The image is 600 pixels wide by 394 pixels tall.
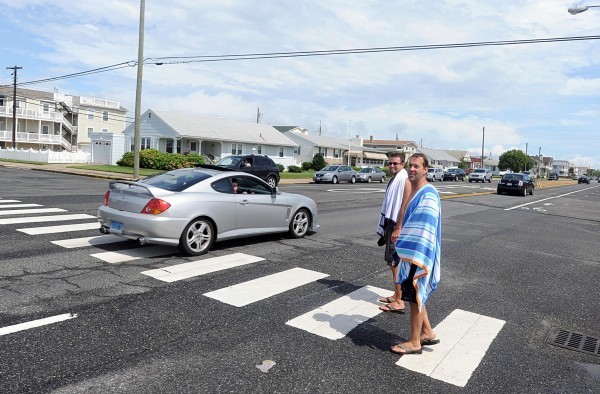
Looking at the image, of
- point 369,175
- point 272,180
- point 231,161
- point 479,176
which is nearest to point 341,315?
point 272,180

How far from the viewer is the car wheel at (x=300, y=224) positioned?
9.62m

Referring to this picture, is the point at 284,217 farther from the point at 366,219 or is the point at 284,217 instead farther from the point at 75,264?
the point at 366,219

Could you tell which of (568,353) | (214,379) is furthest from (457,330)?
(214,379)

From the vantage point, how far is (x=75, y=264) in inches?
264

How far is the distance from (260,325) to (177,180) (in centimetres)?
396

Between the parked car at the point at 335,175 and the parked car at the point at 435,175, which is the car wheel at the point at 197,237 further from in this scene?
the parked car at the point at 435,175

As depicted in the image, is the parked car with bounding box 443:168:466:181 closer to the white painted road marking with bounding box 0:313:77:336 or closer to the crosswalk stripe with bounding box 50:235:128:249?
the crosswalk stripe with bounding box 50:235:128:249

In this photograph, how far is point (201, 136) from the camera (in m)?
45.9

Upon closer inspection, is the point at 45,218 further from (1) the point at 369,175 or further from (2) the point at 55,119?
(2) the point at 55,119

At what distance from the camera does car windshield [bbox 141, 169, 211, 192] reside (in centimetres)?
781

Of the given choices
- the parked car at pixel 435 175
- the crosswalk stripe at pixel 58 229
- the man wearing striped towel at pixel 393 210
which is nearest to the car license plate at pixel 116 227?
the crosswalk stripe at pixel 58 229

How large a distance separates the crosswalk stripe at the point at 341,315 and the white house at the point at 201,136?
131ft

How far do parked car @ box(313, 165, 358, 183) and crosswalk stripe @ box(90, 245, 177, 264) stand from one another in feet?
89.7

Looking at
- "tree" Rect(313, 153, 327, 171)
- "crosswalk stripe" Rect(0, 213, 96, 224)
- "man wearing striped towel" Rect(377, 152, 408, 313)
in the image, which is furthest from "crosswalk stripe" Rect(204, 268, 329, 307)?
"tree" Rect(313, 153, 327, 171)
